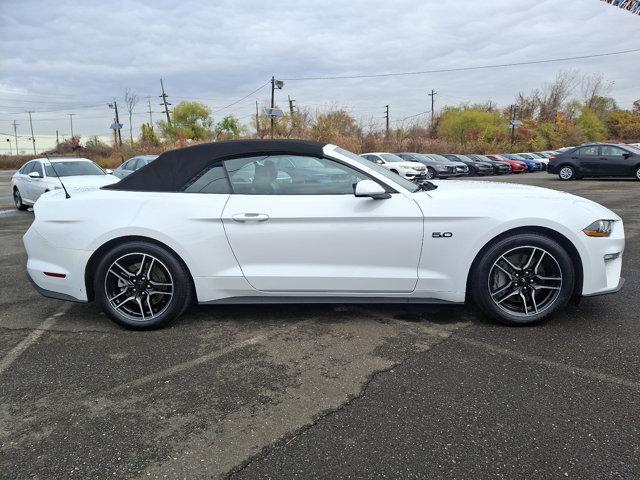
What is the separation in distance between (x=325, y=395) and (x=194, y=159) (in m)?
2.11

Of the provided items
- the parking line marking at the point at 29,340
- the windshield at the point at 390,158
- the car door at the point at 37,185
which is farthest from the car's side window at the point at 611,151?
the parking line marking at the point at 29,340

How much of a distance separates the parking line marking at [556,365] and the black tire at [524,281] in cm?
35

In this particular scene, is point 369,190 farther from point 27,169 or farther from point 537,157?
point 537,157

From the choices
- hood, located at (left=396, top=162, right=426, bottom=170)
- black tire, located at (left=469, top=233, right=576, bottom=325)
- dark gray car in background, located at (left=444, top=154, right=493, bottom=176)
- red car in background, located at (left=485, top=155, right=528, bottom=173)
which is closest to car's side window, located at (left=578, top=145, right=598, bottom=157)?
hood, located at (left=396, top=162, right=426, bottom=170)

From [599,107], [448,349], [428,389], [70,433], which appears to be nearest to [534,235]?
[448,349]

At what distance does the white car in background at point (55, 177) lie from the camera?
10.1m

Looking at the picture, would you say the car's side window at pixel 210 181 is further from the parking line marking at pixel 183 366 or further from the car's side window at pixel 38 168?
the car's side window at pixel 38 168

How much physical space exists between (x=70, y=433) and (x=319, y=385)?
1.30m

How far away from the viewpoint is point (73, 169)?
1081 cm

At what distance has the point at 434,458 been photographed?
204 cm

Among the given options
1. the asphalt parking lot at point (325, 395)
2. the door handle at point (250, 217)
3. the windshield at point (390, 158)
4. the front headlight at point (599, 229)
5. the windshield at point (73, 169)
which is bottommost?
the asphalt parking lot at point (325, 395)

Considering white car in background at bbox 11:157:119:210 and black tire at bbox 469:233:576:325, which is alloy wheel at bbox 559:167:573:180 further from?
black tire at bbox 469:233:576:325

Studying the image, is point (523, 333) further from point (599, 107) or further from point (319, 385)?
point (599, 107)

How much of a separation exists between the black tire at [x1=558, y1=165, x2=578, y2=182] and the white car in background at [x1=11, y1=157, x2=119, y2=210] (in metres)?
17.1
